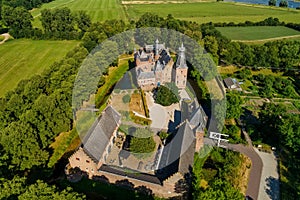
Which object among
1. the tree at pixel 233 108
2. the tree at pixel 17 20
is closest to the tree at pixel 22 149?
the tree at pixel 233 108

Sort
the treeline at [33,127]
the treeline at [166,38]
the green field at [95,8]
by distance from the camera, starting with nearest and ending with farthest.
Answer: the treeline at [33,127], the treeline at [166,38], the green field at [95,8]

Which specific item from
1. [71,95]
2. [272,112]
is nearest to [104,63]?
[71,95]

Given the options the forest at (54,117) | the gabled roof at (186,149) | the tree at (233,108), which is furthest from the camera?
the tree at (233,108)

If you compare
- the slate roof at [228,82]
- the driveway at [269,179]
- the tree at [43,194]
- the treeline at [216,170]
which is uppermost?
the tree at [43,194]

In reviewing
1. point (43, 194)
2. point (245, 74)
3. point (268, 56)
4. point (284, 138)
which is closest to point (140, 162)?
point (43, 194)

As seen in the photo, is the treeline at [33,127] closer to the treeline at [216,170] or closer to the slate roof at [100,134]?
the slate roof at [100,134]

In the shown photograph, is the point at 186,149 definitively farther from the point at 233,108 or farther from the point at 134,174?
the point at 233,108
